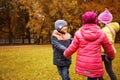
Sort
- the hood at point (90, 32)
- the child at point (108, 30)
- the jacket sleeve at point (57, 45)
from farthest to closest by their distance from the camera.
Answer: the child at point (108, 30) < the jacket sleeve at point (57, 45) < the hood at point (90, 32)

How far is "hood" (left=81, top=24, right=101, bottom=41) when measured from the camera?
5695 mm

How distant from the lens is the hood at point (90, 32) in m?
5.70

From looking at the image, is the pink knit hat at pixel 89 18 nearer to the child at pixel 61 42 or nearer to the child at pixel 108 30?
the child at pixel 61 42

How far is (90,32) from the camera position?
5738mm

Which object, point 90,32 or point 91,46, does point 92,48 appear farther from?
point 90,32

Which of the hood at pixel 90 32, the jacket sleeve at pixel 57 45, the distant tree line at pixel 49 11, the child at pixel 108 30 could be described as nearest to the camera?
the hood at pixel 90 32

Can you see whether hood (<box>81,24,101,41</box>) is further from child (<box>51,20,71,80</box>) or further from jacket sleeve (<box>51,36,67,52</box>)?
child (<box>51,20,71,80</box>)

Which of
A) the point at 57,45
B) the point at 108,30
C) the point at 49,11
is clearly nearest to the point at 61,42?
the point at 57,45

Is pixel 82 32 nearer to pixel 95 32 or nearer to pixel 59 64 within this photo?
pixel 95 32

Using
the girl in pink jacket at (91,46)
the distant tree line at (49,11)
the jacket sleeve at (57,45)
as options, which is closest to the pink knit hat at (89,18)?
the girl in pink jacket at (91,46)

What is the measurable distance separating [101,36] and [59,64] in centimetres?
204

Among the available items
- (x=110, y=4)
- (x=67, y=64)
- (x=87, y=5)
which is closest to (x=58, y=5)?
(x=87, y=5)

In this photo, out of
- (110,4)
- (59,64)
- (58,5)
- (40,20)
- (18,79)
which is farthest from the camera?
(40,20)

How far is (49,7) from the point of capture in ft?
144
